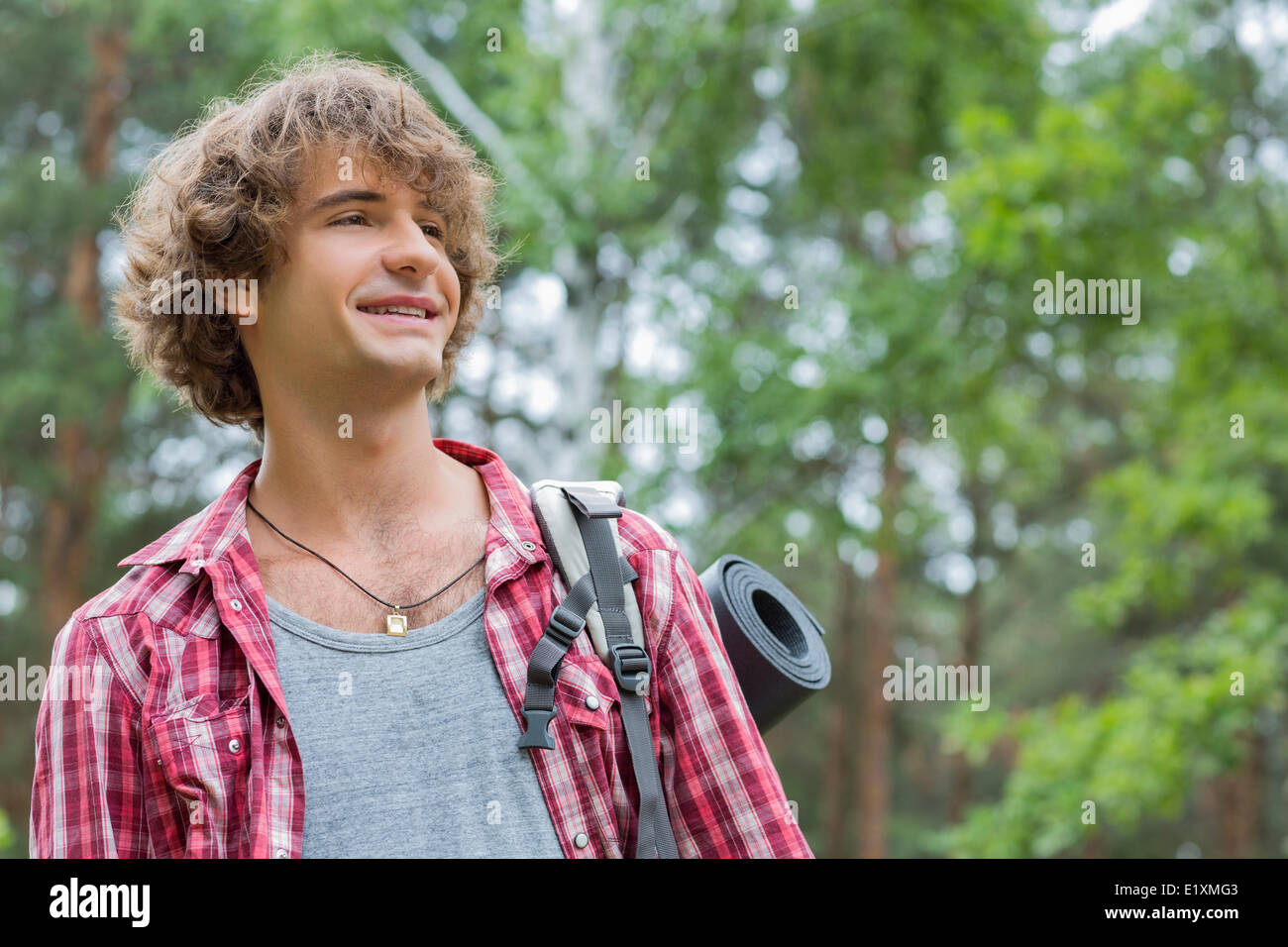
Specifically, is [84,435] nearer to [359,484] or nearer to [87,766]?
[359,484]

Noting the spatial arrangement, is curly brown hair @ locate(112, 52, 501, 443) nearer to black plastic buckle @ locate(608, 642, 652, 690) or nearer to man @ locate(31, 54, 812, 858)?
man @ locate(31, 54, 812, 858)

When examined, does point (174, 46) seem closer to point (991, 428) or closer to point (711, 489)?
point (711, 489)

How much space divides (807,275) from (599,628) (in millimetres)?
9402

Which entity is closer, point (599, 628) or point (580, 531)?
point (599, 628)

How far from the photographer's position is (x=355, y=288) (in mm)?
1861

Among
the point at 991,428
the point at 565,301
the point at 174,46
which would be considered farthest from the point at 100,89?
the point at 991,428

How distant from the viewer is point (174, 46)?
1255 cm

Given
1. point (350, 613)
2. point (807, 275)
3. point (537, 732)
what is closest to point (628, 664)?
point (537, 732)

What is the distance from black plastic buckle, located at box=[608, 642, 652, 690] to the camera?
1712 mm

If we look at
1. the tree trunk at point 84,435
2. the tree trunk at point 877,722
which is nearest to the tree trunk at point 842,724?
the tree trunk at point 877,722

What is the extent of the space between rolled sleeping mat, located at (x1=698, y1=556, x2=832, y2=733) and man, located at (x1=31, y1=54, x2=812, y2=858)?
0.37ft

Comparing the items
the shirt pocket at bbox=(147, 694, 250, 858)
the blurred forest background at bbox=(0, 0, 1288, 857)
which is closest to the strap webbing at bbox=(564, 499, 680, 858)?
the shirt pocket at bbox=(147, 694, 250, 858)

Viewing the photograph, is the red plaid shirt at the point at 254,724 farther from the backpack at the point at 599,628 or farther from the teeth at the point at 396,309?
the teeth at the point at 396,309
